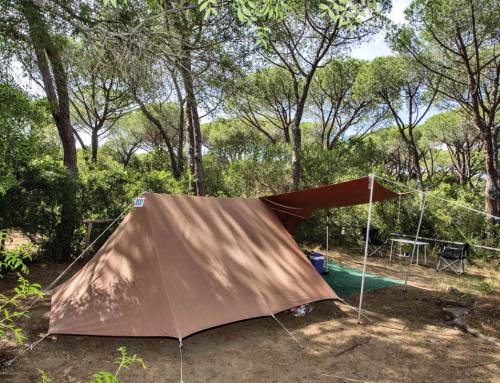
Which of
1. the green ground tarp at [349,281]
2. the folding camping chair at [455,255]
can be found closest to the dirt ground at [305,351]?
the green ground tarp at [349,281]

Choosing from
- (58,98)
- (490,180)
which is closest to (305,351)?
(58,98)

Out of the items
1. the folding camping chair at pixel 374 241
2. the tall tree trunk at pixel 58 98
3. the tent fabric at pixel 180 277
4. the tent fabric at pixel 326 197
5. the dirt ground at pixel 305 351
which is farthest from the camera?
the folding camping chair at pixel 374 241

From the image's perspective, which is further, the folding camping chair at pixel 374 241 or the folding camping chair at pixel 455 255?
the folding camping chair at pixel 374 241

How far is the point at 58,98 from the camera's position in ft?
24.8

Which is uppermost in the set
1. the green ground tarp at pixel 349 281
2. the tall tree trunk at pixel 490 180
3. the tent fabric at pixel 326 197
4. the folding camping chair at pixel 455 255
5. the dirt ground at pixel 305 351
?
the tall tree trunk at pixel 490 180

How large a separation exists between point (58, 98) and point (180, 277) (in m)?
Answer: 5.78

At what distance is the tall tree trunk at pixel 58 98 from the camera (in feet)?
16.3

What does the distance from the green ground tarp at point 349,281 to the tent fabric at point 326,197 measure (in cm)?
127

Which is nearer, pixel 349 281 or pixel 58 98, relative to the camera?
pixel 349 281

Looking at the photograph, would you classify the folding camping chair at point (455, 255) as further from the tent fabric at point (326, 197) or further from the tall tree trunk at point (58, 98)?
the tall tree trunk at point (58, 98)

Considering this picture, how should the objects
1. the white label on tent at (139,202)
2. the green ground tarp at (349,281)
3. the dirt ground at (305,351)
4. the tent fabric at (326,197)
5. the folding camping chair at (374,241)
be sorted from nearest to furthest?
the dirt ground at (305,351) → the white label on tent at (139,202) → the tent fabric at (326,197) → the green ground tarp at (349,281) → the folding camping chair at (374,241)

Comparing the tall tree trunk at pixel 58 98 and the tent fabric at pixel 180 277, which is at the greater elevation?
the tall tree trunk at pixel 58 98

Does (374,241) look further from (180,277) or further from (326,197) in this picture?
(180,277)

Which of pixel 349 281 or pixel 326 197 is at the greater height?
pixel 326 197
